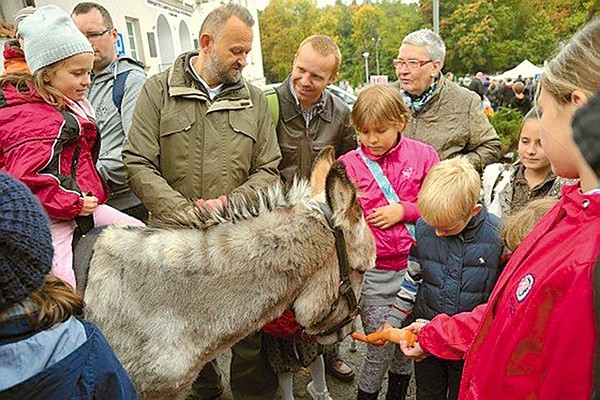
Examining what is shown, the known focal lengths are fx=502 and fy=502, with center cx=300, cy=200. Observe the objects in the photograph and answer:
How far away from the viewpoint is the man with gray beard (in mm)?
3064

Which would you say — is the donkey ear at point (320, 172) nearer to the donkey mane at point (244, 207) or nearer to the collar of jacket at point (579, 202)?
the donkey mane at point (244, 207)

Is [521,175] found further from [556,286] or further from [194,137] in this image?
[556,286]

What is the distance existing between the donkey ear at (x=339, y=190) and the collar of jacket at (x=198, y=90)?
A: 1200 millimetres

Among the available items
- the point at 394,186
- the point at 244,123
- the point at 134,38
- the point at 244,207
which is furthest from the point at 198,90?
the point at 134,38

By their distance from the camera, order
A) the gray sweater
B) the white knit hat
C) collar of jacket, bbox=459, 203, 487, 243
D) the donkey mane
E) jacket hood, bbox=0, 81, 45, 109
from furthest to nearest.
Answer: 1. the gray sweater
2. collar of jacket, bbox=459, 203, 487, 243
3. the white knit hat
4. jacket hood, bbox=0, 81, 45, 109
5. the donkey mane

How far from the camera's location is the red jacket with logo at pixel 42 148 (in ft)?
7.43

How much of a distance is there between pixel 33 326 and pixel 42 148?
1.21m

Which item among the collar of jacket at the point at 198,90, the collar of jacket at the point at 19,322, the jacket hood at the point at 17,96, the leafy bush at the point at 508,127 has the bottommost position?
the leafy bush at the point at 508,127

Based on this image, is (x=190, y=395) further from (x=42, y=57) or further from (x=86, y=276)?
(x=42, y=57)

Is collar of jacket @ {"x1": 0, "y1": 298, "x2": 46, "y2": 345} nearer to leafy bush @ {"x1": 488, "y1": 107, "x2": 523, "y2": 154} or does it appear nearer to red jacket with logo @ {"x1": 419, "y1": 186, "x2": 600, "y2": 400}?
red jacket with logo @ {"x1": 419, "y1": 186, "x2": 600, "y2": 400}

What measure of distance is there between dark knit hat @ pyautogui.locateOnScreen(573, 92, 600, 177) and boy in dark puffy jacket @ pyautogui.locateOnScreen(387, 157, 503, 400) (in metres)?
1.47

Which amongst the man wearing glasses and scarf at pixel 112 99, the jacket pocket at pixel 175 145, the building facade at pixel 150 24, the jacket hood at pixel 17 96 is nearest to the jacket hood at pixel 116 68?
the man wearing glasses and scarf at pixel 112 99

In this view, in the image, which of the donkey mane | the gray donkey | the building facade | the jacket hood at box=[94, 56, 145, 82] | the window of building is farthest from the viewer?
the window of building

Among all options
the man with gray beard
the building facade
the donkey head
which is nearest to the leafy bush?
the building facade
